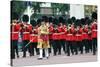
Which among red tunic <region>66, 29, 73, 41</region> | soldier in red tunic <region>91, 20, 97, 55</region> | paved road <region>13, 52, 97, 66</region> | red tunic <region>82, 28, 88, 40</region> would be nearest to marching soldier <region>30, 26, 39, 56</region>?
paved road <region>13, 52, 97, 66</region>

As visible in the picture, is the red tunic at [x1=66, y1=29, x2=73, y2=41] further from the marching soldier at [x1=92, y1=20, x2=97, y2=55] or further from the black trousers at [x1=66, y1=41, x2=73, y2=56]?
the marching soldier at [x1=92, y1=20, x2=97, y2=55]

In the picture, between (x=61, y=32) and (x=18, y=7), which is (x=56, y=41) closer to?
(x=61, y=32)

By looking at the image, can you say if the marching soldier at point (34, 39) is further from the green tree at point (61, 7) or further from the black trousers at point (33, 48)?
the green tree at point (61, 7)

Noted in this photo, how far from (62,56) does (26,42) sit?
533mm

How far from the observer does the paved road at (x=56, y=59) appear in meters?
3.91

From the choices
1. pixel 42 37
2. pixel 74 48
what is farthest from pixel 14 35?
pixel 74 48

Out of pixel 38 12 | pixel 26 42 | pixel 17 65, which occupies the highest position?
pixel 38 12

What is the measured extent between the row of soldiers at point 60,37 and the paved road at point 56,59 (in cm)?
5

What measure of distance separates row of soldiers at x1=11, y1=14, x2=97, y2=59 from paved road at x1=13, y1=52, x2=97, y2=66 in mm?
52

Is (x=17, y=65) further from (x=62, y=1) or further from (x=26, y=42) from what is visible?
(x=62, y=1)

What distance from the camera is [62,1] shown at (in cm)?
414

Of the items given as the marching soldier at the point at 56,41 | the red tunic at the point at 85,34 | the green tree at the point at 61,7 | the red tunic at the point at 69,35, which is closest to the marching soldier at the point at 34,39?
the marching soldier at the point at 56,41

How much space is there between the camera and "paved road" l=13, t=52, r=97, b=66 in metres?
3.91
